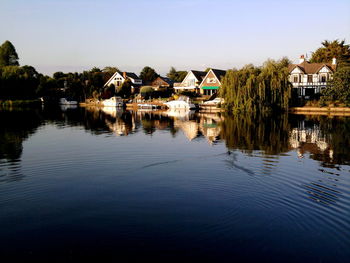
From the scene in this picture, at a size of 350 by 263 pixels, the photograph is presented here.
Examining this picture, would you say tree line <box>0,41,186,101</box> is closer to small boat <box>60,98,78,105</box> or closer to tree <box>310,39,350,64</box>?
small boat <box>60,98,78,105</box>

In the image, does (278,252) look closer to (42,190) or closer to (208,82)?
(42,190)

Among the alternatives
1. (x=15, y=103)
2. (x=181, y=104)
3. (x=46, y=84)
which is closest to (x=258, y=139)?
(x=181, y=104)

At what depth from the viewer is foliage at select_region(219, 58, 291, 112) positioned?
5247 cm

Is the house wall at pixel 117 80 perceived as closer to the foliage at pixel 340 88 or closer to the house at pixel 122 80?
the house at pixel 122 80

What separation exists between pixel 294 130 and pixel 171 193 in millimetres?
23578

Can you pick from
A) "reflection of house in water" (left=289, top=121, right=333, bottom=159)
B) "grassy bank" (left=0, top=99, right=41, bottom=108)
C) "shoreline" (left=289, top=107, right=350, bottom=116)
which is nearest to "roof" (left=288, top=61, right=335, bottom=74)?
"shoreline" (left=289, top=107, right=350, bottom=116)

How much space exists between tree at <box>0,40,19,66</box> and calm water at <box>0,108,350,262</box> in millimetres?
97226

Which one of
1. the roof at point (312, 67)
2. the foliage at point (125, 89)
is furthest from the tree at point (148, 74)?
the roof at point (312, 67)

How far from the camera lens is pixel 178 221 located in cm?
1059

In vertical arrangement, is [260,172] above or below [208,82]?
below

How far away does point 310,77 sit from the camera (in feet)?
214

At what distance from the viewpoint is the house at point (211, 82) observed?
249ft

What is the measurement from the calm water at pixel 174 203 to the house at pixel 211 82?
176ft

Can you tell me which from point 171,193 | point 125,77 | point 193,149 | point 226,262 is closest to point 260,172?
point 171,193
